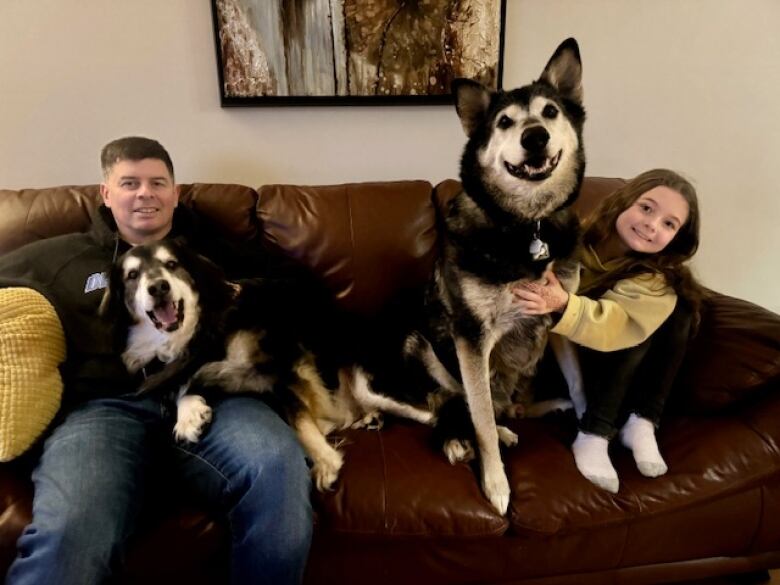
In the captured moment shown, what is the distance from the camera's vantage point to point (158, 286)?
1.33m

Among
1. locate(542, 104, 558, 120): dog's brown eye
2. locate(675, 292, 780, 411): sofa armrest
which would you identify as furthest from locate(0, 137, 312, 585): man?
locate(675, 292, 780, 411): sofa armrest

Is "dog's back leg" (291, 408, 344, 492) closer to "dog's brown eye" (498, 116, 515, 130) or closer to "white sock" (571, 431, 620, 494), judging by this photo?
"white sock" (571, 431, 620, 494)

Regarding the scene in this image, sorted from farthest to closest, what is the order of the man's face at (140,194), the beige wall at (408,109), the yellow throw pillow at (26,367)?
1. the beige wall at (408,109)
2. the man's face at (140,194)
3. the yellow throw pillow at (26,367)

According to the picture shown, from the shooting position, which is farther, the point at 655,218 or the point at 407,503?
the point at 655,218

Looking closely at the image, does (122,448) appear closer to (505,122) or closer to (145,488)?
(145,488)

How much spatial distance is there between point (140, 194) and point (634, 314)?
1528 millimetres

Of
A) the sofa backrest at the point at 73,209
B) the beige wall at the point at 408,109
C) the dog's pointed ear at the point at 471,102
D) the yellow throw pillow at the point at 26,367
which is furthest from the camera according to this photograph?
the beige wall at the point at 408,109

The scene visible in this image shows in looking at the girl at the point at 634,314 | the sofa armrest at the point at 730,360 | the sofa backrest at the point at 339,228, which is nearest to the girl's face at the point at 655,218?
the girl at the point at 634,314

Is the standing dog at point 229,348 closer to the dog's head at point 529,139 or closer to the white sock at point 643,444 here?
the white sock at point 643,444

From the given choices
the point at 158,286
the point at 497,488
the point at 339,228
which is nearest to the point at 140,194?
the point at 158,286

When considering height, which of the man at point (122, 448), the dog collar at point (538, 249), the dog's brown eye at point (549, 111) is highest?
the dog's brown eye at point (549, 111)

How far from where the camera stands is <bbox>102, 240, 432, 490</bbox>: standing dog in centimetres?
137

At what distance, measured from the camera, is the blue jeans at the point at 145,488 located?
3.56ft

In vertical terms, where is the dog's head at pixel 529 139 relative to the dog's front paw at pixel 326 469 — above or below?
above
